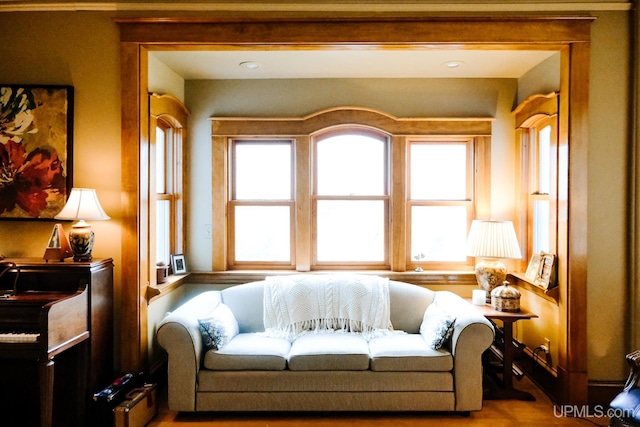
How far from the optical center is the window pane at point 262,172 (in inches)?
172

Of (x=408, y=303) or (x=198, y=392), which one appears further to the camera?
(x=408, y=303)

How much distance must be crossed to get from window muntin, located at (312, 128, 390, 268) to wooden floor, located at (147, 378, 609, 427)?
61.9 inches

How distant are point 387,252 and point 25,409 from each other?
313cm

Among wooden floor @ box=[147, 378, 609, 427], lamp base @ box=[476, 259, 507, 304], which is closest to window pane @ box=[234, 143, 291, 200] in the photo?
lamp base @ box=[476, 259, 507, 304]

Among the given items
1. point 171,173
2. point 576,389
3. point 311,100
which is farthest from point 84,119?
point 576,389

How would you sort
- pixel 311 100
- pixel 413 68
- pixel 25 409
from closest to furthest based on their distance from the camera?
1. pixel 25 409
2. pixel 413 68
3. pixel 311 100

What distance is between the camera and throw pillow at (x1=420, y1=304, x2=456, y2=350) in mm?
3137

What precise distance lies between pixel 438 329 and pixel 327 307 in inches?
35.8

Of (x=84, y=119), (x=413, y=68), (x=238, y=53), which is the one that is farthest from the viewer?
(x=413, y=68)

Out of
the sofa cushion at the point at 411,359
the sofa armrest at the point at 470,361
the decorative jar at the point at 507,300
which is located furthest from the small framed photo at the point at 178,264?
the decorative jar at the point at 507,300

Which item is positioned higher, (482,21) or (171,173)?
(482,21)

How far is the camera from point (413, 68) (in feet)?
13.2

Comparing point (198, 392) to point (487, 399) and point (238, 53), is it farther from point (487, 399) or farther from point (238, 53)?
point (238, 53)

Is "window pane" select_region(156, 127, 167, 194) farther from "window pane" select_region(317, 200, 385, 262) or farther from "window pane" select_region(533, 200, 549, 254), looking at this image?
"window pane" select_region(533, 200, 549, 254)
